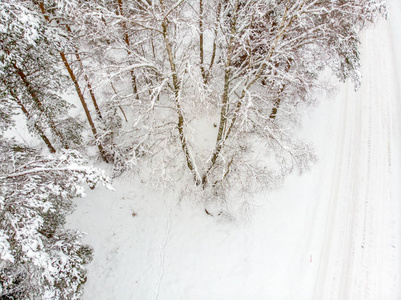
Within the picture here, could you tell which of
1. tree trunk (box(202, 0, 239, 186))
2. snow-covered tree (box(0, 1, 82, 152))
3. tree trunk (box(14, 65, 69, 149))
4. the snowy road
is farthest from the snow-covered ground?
snow-covered tree (box(0, 1, 82, 152))

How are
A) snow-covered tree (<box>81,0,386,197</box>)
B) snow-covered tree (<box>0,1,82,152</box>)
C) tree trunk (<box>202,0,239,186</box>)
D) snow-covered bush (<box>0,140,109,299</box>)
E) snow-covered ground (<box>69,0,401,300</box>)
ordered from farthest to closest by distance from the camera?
snow-covered ground (<box>69,0,401,300</box>) < snow-covered tree (<box>81,0,386,197</box>) < tree trunk (<box>202,0,239,186</box>) < snow-covered tree (<box>0,1,82,152</box>) < snow-covered bush (<box>0,140,109,299</box>)

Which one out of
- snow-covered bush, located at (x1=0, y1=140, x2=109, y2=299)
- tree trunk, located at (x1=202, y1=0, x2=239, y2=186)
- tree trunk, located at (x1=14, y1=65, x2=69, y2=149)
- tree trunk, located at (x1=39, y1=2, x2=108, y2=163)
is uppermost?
tree trunk, located at (x1=202, y1=0, x2=239, y2=186)

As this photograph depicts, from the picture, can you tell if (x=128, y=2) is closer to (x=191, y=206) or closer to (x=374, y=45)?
(x=191, y=206)

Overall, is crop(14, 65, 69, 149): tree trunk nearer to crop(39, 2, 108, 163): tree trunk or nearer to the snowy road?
crop(39, 2, 108, 163): tree trunk

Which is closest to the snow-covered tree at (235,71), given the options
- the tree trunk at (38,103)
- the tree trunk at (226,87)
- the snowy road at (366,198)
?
the tree trunk at (226,87)

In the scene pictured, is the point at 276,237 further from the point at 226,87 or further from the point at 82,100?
the point at 82,100

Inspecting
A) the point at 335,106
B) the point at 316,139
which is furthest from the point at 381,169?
the point at 335,106
